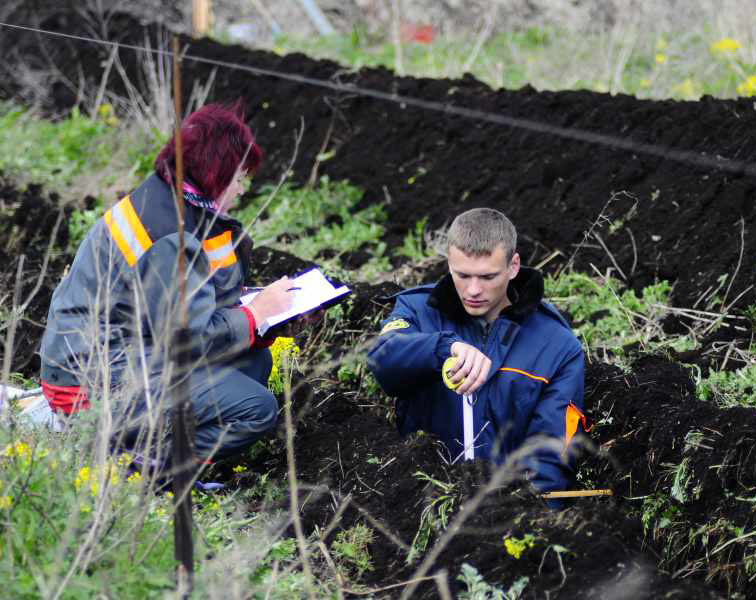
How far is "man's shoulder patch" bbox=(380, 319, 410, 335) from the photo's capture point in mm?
4484

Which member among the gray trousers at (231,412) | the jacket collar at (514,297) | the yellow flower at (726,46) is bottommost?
the gray trousers at (231,412)

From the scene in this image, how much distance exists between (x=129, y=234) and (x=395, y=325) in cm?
114

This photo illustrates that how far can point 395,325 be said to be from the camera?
177 inches

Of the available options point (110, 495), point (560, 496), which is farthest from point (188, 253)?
point (560, 496)

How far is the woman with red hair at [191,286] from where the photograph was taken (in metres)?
4.01

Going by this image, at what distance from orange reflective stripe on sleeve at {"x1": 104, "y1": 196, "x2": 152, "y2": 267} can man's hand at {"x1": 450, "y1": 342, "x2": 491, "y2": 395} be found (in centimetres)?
121

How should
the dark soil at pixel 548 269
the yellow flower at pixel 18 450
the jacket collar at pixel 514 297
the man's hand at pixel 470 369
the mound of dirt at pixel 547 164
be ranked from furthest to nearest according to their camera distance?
the mound of dirt at pixel 547 164 < the jacket collar at pixel 514 297 < the man's hand at pixel 470 369 < the dark soil at pixel 548 269 < the yellow flower at pixel 18 450

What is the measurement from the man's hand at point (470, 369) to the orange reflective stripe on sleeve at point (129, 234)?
1213 millimetres

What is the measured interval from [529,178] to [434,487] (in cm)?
380

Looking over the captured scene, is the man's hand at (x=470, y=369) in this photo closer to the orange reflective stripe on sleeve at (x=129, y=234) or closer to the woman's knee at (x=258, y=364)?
the woman's knee at (x=258, y=364)

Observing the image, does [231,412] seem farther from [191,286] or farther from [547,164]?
[547,164]

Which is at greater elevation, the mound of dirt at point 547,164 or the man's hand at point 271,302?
the mound of dirt at point 547,164

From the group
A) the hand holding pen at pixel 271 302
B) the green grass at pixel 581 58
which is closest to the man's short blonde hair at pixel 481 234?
the hand holding pen at pixel 271 302

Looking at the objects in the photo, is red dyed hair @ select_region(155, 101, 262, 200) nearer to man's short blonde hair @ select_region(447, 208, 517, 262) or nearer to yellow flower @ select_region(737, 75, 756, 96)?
man's short blonde hair @ select_region(447, 208, 517, 262)
